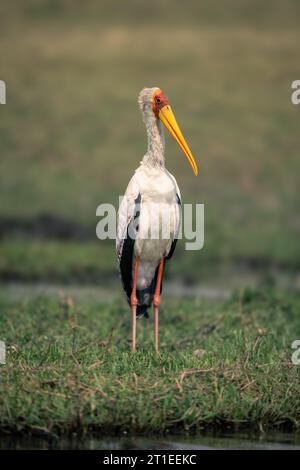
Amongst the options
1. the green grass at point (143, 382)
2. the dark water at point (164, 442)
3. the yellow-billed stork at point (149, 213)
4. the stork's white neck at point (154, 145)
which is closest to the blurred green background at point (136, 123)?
the yellow-billed stork at point (149, 213)

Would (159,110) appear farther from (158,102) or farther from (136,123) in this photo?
(136,123)

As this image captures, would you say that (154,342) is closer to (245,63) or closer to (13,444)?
(13,444)

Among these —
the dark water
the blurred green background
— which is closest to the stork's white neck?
the dark water

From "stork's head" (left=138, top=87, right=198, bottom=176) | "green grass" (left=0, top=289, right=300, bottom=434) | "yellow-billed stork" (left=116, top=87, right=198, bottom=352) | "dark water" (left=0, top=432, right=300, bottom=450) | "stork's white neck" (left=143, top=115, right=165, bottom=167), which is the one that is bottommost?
"dark water" (left=0, top=432, right=300, bottom=450)

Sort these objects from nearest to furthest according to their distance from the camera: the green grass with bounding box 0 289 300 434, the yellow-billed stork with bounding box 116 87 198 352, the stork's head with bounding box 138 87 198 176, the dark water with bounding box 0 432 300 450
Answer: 1. the dark water with bounding box 0 432 300 450
2. the green grass with bounding box 0 289 300 434
3. the yellow-billed stork with bounding box 116 87 198 352
4. the stork's head with bounding box 138 87 198 176

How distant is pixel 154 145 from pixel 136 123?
12692 mm

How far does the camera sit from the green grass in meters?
5.82

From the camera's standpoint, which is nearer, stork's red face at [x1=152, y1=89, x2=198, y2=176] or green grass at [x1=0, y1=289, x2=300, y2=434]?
green grass at [x1=0, y1=289, x2=300, y2=434]

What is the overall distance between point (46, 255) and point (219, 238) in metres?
2.71

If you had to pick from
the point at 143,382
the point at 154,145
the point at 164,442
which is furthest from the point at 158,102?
the point at 164,442

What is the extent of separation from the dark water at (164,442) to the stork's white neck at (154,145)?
7.37ft

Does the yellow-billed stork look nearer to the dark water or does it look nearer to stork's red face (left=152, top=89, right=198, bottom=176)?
stork's red face (left=152, top=89, right=198, bottom=176)

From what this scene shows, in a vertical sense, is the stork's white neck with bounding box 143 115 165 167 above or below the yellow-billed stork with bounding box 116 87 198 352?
above

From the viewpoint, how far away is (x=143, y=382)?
613 centimetres
